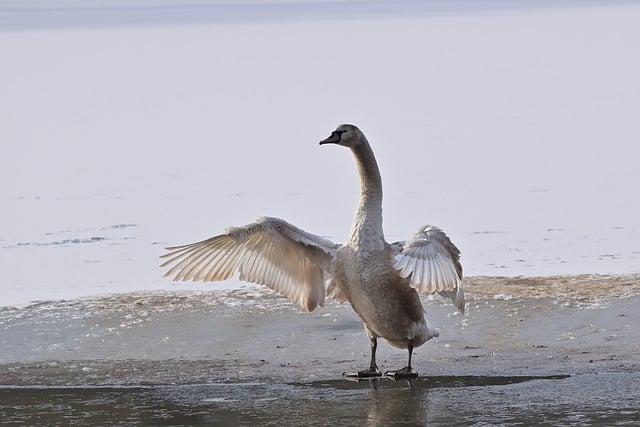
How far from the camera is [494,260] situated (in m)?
10.0

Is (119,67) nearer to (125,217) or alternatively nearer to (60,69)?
(60,69)

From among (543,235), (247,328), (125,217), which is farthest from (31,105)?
(247,328)

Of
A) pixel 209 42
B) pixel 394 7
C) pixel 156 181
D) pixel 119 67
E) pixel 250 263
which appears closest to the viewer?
pixel 250 263

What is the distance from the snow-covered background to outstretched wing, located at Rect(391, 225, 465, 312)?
265 cm

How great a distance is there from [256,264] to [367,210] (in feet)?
3.25

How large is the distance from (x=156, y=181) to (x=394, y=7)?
101 feet

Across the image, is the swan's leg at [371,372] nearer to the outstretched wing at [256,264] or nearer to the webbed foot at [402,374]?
the webbed foot at [402,374]

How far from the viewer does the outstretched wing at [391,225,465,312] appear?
6504 millimetres

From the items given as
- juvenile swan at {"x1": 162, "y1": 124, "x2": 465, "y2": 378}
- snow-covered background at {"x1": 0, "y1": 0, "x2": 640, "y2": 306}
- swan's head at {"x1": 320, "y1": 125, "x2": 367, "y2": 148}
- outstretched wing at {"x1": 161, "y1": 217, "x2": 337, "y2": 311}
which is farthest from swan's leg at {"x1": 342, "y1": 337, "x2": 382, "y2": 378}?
snow-covered background at {"x1": 0, "y1": 0, "x2": 640, "y2": 306}

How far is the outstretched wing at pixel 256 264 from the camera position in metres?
7.68

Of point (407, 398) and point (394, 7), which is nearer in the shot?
point (407, 398)

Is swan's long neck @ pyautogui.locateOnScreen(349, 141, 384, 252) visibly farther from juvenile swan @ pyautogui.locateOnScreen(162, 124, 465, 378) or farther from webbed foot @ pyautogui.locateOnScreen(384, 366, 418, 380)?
webbed foot @ pyautogui.locateOnScreen(384, 366, 418, 380)

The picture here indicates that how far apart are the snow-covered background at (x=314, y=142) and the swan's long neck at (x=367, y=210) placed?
2.41m

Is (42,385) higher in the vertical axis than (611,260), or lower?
lower
